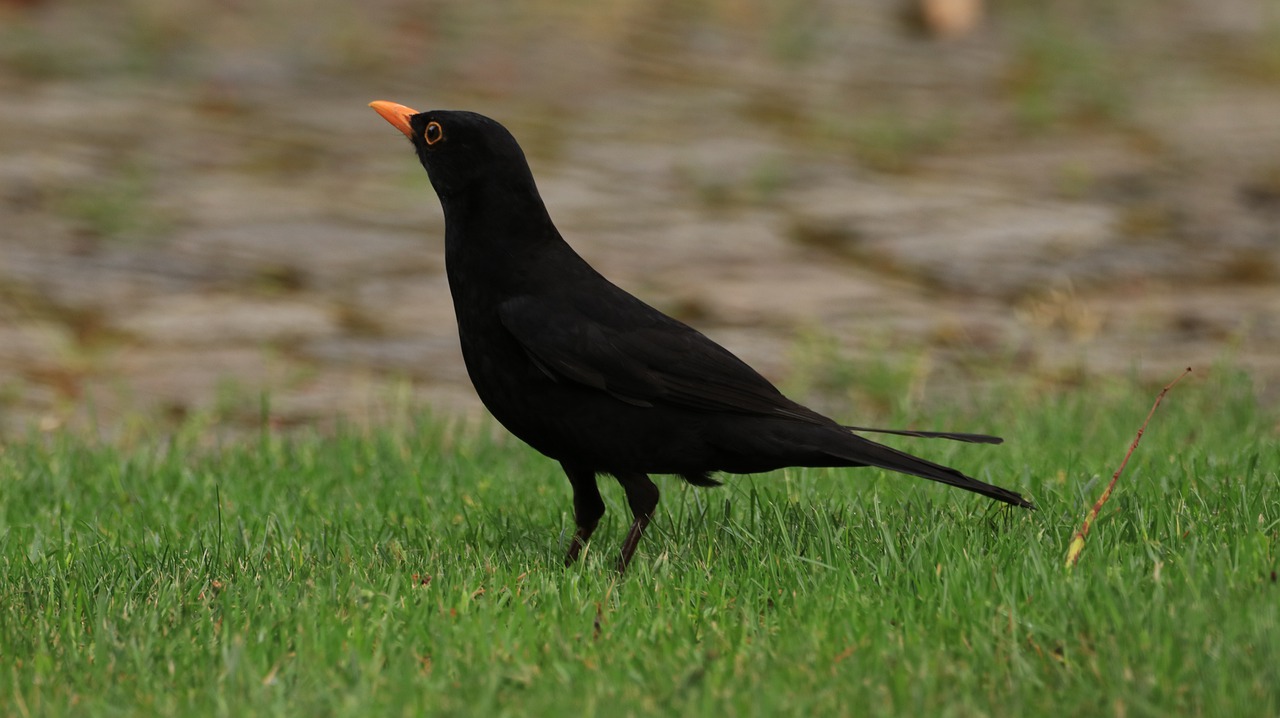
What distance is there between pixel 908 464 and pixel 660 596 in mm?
655

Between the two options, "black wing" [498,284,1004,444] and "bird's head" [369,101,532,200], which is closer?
"black wing" [498,284,1004,444]

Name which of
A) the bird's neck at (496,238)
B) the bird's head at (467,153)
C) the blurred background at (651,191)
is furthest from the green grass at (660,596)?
the blurred background at (651,191)

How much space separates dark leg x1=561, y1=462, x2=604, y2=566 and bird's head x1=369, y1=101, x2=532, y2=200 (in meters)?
0.75

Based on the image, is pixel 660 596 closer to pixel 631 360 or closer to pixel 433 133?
pixel 631 360

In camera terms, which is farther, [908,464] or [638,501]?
[638,501]

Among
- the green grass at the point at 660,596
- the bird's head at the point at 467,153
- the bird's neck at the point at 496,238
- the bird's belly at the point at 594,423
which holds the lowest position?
the green grass at the point at 660,596

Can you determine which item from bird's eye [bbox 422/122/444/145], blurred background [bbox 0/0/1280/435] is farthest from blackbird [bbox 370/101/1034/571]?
blurred background [bbox 0/0/1280/435]

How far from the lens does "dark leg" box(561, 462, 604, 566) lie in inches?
153

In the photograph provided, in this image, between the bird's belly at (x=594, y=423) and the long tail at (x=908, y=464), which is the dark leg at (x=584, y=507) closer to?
the bird's belly at (x=594, y=423)

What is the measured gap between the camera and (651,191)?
937 cm

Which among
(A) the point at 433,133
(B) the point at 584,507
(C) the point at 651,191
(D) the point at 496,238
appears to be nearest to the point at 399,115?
(A) the point at 433,133

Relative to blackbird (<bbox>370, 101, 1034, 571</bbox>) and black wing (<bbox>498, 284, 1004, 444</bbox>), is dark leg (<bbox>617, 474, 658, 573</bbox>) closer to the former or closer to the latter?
blackbird (<bbox>370, 101, 1034, 571</bbox>)

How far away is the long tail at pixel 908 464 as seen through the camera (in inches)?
135

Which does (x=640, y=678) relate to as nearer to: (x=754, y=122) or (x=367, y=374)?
(x=367, y=374)
